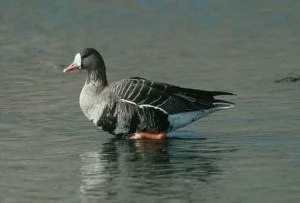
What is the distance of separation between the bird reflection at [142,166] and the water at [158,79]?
0.5 inches

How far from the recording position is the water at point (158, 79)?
37.3 ft

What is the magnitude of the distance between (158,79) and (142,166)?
6.47 metres

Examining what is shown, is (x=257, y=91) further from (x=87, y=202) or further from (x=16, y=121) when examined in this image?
(x=87, y=202)

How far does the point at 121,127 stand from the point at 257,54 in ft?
23.0

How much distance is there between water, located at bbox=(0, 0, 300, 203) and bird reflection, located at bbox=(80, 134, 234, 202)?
0.01 metres

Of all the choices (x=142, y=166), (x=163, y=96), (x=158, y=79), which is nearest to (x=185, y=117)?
(x=163, y=96)

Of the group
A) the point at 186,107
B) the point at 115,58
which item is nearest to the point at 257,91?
the point at 186,107

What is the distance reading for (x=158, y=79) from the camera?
1880cm

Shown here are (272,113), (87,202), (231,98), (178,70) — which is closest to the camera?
(87,202)

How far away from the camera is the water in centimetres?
1138

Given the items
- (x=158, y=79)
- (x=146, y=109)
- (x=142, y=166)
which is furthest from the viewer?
(x=158, y=79)

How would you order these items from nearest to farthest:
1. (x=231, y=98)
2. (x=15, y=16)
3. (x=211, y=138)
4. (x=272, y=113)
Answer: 1. (x=211, y=138)
2. (x=272, y=113)
3. (x=231, y=98)
4. (x=15, y=16)

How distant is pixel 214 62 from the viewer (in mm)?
20109

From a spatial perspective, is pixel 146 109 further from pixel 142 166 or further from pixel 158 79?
pixel 158 79
